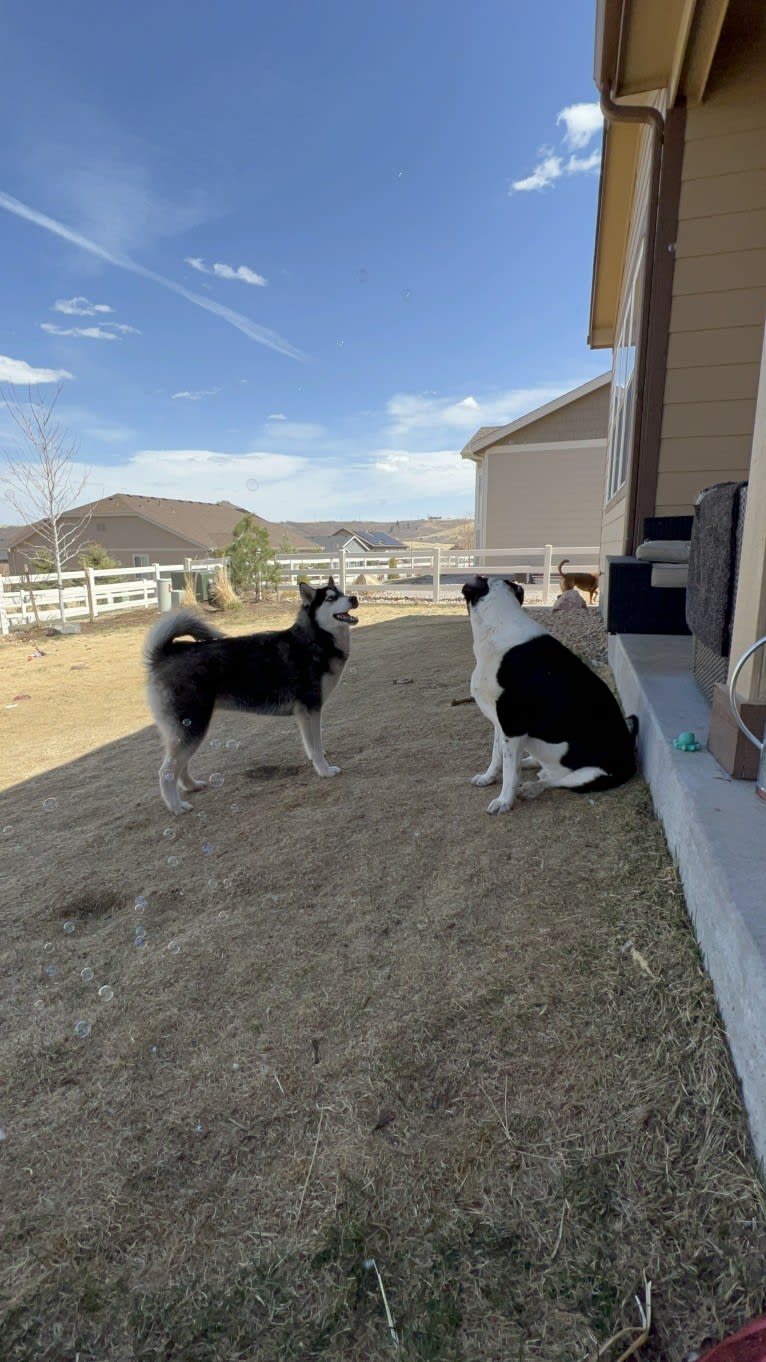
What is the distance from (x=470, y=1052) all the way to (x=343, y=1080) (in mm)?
316

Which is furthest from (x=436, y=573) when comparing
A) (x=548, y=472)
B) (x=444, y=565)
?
(x=548, y=472)

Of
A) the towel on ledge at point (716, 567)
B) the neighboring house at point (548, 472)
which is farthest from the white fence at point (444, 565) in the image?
the towel on ledge at point (716, 567)

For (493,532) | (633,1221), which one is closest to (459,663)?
(633,1221)

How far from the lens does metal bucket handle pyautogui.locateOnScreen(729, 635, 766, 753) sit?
5.60 feet

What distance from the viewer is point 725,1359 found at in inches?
36.1

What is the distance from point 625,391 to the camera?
5586 mm

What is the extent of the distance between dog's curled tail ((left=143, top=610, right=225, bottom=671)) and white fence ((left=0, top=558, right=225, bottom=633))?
461 inches

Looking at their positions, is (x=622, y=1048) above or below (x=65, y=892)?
above

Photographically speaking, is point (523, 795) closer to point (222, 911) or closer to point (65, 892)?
point (222, 911)

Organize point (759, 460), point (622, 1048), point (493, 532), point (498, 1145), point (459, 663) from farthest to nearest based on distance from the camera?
point (493, 532)
point (459, 663)
point (759, 460)
point (622, 1048)
point (498, 1145)

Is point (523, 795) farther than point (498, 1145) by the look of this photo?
Yes

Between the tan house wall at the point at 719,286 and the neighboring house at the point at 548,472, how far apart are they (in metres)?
11.9

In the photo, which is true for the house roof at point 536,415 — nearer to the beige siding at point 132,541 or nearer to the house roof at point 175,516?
the house roof at point 175,516

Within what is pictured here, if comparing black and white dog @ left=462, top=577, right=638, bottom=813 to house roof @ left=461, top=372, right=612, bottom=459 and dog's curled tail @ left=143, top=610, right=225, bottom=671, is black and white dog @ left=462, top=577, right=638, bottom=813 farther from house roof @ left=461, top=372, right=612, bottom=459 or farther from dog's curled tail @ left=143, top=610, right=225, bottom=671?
house roof @ left=461, top=372, right=612, bottom=459
